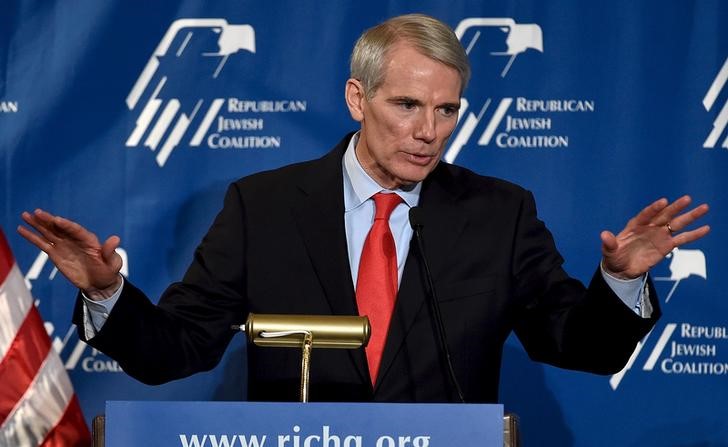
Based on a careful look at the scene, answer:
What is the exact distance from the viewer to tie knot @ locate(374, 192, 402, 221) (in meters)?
2.30

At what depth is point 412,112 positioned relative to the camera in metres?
2.25

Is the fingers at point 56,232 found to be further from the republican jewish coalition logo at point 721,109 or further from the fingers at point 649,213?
the republican jewish coalition logo at point 721,109

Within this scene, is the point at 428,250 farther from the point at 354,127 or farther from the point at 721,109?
the point at 721,109

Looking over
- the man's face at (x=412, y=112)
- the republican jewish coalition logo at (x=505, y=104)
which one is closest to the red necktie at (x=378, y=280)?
the man's face at (x=412, y=112)

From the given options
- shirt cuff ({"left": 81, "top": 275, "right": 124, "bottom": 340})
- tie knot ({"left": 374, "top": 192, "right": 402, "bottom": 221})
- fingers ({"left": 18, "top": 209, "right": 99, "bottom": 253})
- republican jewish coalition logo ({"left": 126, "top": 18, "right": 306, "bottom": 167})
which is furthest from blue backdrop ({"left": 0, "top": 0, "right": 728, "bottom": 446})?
fingers ({"left": 18, "top": 209, "right": 99, "bottom": 253})

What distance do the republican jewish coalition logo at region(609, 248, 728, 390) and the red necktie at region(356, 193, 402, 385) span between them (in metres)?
1.08

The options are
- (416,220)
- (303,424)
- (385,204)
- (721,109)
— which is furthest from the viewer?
(721,109)

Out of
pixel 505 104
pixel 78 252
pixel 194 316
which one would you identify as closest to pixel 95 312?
pixel 78 252

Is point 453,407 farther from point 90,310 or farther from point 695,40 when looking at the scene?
point 695,40

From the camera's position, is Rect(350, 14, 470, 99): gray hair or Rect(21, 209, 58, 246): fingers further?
Rect(350, 14, 470, 99): gray hair

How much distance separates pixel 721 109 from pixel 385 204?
1.21 metres

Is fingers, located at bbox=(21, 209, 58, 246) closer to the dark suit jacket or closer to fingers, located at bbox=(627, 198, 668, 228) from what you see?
the dark suit jacket

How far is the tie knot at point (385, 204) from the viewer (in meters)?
2.30

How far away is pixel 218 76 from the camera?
314 centimetres
